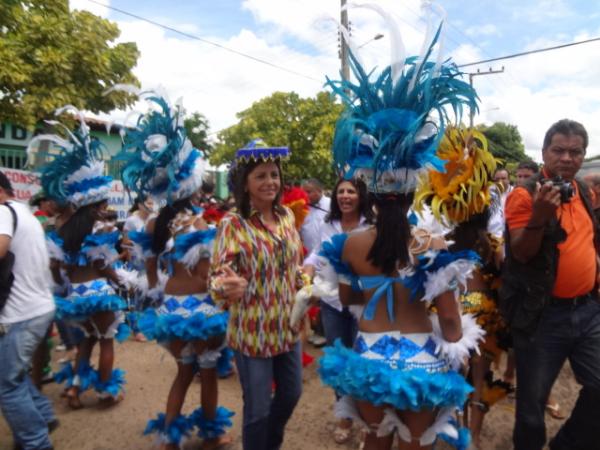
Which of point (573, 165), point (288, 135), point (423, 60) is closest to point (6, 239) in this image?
point (423, 60)

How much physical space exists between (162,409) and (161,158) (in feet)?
7.76

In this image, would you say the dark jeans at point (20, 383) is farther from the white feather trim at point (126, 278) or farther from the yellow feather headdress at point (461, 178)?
the yellow feather headdress at point (461, 178)

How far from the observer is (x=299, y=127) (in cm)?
1584

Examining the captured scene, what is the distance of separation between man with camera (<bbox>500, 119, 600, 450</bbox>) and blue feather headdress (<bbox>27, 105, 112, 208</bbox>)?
3463 millimetres

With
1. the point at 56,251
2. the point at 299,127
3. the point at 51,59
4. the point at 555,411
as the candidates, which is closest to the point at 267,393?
the point at 56,251

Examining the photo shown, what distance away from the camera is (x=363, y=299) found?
7.68 ft

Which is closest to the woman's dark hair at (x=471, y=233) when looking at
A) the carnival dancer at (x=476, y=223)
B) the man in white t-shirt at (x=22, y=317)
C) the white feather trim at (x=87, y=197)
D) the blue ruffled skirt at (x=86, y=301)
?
the carnival dancer at (x=476, y=223)

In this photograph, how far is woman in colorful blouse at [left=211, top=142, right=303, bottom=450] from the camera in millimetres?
2703

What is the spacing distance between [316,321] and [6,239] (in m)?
4.14

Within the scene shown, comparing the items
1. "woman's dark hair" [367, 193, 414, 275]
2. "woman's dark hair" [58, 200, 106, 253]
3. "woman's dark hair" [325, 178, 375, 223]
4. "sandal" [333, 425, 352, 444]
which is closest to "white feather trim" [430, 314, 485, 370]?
"woman's dark hair" [367, 193, 414, 275]

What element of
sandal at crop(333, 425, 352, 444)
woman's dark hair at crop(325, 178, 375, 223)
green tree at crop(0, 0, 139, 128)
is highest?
green tree at crop(0, 0, 139, 128)

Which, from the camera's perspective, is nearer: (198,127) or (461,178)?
(461,178)

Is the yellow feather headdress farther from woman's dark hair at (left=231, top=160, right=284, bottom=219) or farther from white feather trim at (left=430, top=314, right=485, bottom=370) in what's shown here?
woman's dark hair at (left=231, top=160, right=284, bottom=219)

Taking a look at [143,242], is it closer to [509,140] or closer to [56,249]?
[56,249]
